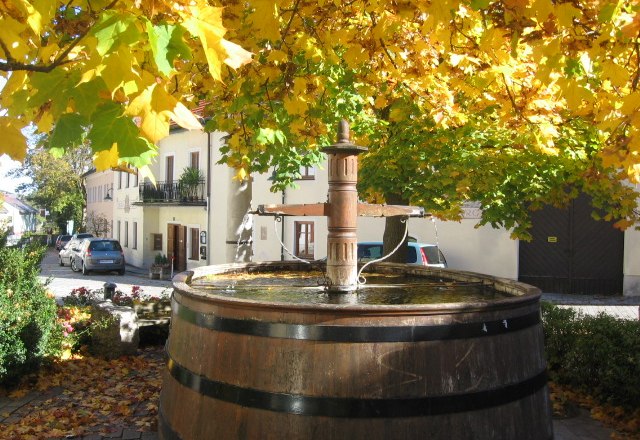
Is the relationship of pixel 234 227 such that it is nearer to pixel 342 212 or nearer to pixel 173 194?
pixel 342 212

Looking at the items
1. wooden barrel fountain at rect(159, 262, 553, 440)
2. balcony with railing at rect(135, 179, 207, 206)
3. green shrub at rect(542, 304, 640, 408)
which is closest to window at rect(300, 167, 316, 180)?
balcony with railing at rect(135, 179, 207, 206)

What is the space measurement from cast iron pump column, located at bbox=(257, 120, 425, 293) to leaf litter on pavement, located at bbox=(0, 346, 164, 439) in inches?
90.5

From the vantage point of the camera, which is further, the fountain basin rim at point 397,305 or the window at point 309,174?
the window at point 309,174

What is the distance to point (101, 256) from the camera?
84.4ft

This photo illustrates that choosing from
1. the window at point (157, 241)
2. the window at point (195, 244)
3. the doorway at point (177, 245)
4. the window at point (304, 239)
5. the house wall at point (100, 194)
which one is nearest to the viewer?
the window at point (304, 239)

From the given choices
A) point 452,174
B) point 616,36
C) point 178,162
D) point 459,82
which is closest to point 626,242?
point 452,174

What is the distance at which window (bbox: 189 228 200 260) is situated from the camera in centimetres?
2647

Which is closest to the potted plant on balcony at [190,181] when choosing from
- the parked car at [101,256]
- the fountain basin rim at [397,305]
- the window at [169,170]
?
the window at [169,170]

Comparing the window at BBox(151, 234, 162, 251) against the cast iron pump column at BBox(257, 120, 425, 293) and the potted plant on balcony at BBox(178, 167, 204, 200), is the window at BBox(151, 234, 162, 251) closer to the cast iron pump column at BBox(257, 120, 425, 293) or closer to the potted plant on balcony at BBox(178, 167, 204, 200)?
the potted plant on balcony at BBox(178, 167, 204, 200)

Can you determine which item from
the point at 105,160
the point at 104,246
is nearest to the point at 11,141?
the point at 105,160

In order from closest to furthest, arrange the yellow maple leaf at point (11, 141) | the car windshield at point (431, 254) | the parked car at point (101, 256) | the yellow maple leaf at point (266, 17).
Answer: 1. the yellow maple leaf at point (11, 141)
2. the yellow maple leaf at point (266, 17)
3. the car windshield at point (431, 254)
4. the parked car at point (101, 256)

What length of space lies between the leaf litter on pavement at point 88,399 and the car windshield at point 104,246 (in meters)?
19.9

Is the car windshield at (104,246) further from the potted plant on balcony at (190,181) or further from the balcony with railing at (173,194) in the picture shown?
the potted plant on balcony at (190,181)

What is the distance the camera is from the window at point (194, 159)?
86.3 ft
